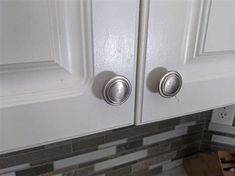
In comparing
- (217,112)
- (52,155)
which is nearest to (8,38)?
(52,155)

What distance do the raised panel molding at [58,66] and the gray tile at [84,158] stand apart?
1.47 ft

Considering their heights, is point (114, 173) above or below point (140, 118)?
below

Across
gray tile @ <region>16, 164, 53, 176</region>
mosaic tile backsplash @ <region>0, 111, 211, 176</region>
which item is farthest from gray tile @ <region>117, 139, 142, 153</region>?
gray tile @ <region>16, 164, 53, 176</region>

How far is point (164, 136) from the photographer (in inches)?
34.1

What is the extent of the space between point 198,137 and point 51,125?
77 centimetres

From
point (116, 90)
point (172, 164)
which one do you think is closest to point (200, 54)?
point (116, 90)

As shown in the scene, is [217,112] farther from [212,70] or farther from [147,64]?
[147,64]

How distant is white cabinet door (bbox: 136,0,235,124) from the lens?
35 cm

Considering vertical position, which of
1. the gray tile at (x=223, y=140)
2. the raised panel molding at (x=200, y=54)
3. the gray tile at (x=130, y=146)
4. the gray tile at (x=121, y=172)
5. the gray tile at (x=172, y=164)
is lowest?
the gray tile at (x=172, y=164)

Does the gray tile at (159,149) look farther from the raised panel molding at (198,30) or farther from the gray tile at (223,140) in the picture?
the raised panel molding at (198,30)

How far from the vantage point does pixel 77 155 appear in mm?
718

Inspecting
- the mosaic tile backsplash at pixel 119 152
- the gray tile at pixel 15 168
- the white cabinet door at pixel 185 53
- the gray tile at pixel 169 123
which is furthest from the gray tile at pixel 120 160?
the white cabinet door at pixel 185 53

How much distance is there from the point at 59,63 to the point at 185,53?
0.21 meters

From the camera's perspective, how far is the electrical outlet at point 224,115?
2.77 feet
